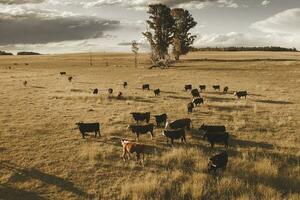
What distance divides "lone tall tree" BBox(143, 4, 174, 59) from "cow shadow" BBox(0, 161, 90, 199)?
6144cm

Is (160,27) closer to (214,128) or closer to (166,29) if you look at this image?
(166,29)

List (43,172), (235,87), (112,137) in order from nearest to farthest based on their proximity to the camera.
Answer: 1. (43,172)
2. (112,137)
3. (235,87)

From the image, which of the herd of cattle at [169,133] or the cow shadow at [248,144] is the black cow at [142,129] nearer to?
the herd of cattle at [169,133]

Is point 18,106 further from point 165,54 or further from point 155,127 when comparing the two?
point 165,54

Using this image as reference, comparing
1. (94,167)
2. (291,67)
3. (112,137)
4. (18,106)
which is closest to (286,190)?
(94,167)

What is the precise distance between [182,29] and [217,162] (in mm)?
70707

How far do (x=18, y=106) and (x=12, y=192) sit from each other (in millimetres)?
17683

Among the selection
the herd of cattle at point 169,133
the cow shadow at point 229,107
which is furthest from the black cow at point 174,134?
the cow shadow at point 229,107

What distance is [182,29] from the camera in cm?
8281

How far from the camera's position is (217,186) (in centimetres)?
1348

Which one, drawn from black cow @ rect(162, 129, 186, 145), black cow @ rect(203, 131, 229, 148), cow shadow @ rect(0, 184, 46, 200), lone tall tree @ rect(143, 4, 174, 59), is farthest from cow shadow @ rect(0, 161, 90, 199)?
lone tall tree @ rect(143, 4, 174, 59)

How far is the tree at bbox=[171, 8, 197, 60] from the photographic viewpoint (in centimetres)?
8175

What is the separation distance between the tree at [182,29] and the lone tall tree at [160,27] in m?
5.78

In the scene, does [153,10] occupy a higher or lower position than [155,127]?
higher
